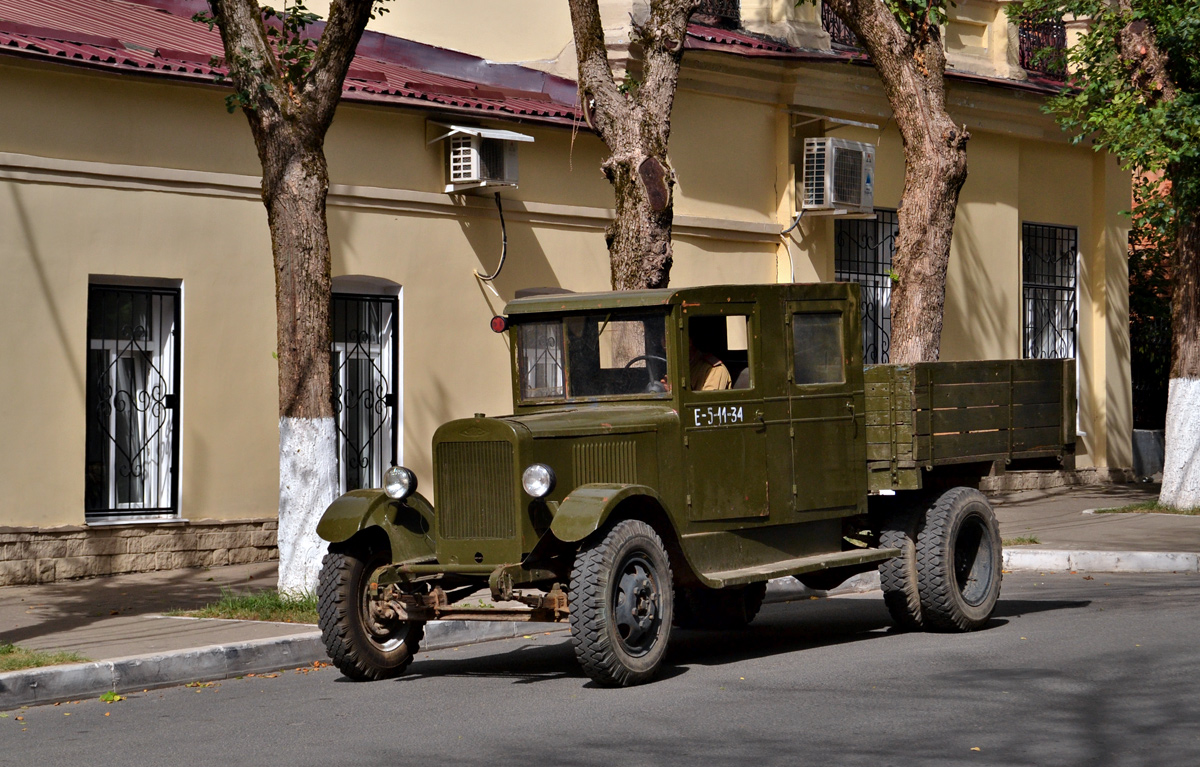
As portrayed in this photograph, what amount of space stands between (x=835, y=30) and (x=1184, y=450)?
697 cm

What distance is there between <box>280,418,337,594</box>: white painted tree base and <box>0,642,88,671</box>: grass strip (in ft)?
6.88

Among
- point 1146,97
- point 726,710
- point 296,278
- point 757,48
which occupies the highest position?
point 757,48

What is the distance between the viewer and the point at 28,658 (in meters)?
8.43

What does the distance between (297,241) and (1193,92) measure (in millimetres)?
10653

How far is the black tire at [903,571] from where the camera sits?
31.3 ft

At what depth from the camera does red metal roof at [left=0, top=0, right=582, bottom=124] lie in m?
12.9

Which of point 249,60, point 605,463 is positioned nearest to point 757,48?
point 249,60

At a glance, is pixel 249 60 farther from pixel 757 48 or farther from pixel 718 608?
pixel 757 48

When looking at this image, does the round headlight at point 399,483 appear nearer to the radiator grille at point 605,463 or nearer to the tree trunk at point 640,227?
the radiator grille at point 605,463

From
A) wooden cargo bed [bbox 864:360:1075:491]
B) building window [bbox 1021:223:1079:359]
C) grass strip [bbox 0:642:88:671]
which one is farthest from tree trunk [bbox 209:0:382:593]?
building window [bbox 1021:223:1079:359]

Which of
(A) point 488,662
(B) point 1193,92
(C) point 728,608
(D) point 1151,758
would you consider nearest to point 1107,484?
(B) point 1193,92

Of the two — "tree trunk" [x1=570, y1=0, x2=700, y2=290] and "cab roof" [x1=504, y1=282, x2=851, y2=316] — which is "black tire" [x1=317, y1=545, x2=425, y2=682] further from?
"tree trunk" [x1=570, y1=0, x2=700, y2=290]

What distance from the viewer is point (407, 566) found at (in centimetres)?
834

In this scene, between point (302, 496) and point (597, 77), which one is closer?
point (302, 496)
